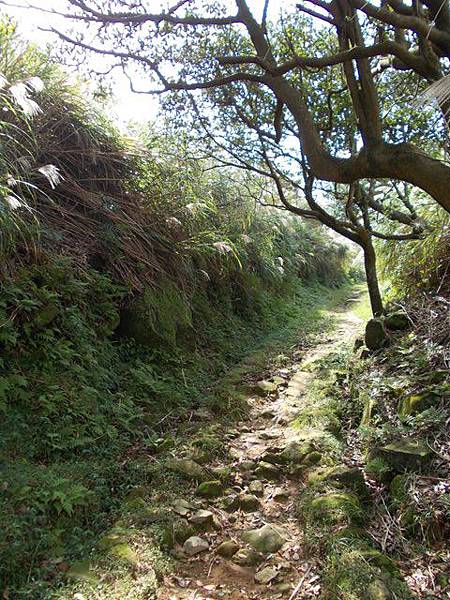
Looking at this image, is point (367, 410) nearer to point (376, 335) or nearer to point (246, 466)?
point (246, 466)

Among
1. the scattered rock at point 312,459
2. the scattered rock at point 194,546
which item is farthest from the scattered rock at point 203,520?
the scattered rock at point 312,459

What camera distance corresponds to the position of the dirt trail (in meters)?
2.51

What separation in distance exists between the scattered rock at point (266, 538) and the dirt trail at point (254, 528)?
0.02 m

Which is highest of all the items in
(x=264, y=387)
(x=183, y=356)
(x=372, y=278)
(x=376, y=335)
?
(x=372, y=278)

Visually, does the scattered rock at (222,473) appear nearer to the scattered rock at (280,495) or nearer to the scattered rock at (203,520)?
the scattered rock at (280,495)

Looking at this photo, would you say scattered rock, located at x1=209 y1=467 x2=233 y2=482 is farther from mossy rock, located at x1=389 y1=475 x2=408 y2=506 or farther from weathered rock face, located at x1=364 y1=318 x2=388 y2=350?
weathered rock face, located at x1=364 y1=318 x2=388 y2=350

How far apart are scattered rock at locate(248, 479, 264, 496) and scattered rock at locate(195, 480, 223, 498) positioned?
258 millimetres

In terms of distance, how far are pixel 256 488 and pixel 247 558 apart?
2.57 feet

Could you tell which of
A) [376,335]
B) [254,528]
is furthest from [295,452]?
[376,335]

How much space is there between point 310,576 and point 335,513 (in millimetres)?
483

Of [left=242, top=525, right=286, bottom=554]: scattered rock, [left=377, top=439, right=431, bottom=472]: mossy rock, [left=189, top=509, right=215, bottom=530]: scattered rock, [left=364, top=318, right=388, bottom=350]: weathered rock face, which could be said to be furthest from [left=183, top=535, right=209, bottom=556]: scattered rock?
[left=364, top=318, right=388, bottom=350]: weathered rock face

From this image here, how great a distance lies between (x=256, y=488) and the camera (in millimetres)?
3539

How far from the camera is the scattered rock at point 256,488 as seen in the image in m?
3.52

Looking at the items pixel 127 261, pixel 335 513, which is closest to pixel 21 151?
pixel 127 261
